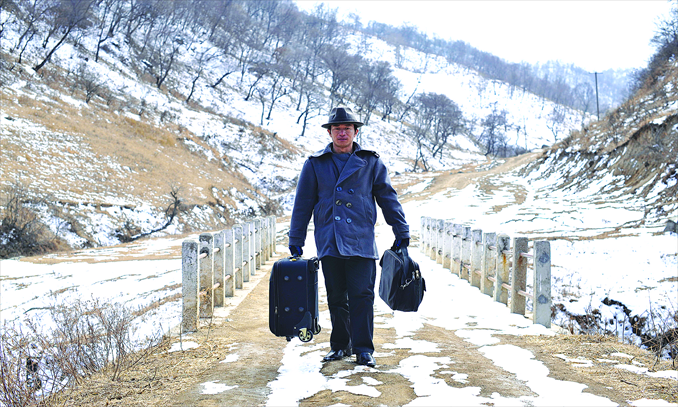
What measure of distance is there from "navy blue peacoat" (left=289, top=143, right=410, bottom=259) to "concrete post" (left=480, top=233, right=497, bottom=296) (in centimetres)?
518

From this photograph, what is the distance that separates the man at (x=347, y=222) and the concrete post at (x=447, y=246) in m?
8.32

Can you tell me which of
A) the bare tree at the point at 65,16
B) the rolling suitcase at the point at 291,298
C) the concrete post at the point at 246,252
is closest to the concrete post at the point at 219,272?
the concrete post at the point at 246,252

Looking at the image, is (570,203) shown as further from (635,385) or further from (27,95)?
(27,95)

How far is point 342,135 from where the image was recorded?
489 centimetres

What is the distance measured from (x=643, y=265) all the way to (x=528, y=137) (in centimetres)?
10836

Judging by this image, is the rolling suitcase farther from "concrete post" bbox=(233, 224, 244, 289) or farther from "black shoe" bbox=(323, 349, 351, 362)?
"concrete post" bbox=(233, 224, 244, 289)

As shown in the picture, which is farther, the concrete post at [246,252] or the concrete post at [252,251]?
the concrete post at [252,251]

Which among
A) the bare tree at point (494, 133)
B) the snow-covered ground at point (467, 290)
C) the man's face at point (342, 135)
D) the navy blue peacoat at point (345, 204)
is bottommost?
the snow-covered ground at point (467, 290)

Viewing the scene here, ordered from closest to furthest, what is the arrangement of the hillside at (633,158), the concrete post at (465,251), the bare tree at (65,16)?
the concrete post at (465,251), the hillside at (633,158), the bare tree at (65,16)

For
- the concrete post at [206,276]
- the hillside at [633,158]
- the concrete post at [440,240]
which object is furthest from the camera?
the hillside at [633,158]

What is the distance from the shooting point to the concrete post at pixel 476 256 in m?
10.5

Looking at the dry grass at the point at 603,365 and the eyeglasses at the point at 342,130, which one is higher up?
the eyeglasses at the point at 342,130

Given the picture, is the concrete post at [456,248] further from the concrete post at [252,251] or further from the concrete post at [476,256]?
the concrete post at [252,251]

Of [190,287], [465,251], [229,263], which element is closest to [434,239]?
[465,251]
